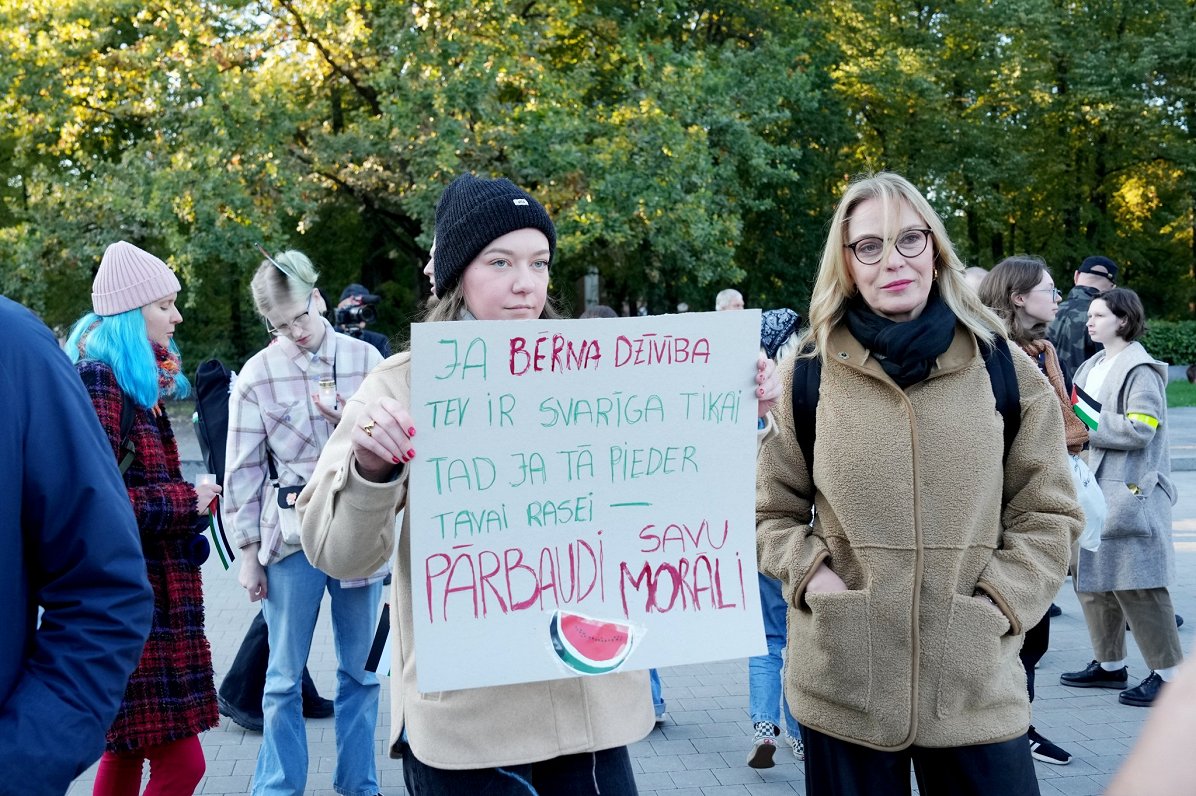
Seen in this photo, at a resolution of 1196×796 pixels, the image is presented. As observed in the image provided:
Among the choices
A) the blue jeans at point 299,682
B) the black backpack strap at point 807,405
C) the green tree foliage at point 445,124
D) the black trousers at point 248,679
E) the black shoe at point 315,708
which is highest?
the green tree foliage at point 445,124

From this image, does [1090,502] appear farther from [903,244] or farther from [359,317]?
[359,317]

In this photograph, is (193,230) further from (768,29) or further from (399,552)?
(399,552)

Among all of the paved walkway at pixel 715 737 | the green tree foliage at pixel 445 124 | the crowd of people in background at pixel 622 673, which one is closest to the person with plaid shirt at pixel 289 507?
the paved walkway at pixel 715 737

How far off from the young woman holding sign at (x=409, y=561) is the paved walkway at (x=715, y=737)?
8.37 ft

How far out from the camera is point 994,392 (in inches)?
105

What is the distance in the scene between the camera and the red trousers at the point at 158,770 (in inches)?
138

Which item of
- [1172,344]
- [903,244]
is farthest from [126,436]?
[1172,344]

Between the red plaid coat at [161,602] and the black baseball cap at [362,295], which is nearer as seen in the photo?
the red plaid coat at [161,602]

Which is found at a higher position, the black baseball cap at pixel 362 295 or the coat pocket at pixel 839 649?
the black baseball cap at pixel 362 295

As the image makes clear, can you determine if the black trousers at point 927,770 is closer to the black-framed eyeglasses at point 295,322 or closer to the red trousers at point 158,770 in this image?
the red trousers at point 158,770

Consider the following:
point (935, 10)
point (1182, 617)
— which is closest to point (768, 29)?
point (935, 10)

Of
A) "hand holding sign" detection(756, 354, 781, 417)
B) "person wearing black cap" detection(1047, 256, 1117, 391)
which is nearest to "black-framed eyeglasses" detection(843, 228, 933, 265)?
"hand holding sign" detection(756, 354, 781, 417)

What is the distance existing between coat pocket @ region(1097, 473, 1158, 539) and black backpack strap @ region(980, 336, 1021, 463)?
346cm

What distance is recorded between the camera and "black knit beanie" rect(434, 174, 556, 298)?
2.39m
